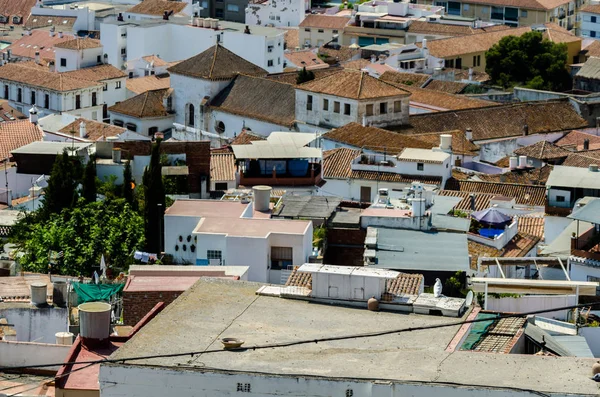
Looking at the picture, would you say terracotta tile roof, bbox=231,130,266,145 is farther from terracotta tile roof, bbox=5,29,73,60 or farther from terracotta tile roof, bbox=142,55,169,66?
terracotta tile roof, bbox=5,29,73,60

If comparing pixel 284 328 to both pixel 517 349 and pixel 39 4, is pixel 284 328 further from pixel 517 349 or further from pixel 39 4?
pixel 39 4

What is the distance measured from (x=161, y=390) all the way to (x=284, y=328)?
2588 mm

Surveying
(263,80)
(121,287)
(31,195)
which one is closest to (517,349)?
(121,287)

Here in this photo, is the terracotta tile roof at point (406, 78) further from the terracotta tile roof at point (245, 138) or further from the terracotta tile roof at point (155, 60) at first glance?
the terracotta tile roof at point (245, 138)

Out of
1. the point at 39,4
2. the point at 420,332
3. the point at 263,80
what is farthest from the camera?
the point at 39,4

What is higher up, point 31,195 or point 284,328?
point 284,328

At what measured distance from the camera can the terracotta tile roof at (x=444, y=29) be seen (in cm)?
10056

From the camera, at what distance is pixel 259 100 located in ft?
229

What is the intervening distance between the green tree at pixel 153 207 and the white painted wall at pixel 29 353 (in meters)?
15.4

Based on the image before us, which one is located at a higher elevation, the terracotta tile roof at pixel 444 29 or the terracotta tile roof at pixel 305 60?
the terracotta tile roof at pixel 444 29

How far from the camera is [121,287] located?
32.5 m

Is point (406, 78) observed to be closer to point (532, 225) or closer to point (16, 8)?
point (532, 225)

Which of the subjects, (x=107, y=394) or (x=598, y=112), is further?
(x=598, y=112)

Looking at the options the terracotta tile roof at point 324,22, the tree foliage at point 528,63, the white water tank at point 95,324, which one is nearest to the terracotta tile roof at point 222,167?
the white water tank at point 95,324
